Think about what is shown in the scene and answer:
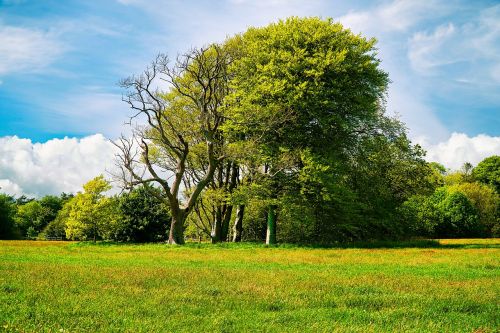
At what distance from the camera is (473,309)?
10.4 metres

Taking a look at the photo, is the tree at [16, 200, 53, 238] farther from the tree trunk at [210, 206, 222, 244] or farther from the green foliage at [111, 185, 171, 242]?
the tree trunk at [210, 206, 222, 244]

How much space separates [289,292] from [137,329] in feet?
15.6

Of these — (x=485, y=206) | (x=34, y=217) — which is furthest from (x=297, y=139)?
(x=34, y=217)

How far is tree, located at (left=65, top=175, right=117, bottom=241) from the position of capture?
5588 centimetres

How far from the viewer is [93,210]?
55.7m

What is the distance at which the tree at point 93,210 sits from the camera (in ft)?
183

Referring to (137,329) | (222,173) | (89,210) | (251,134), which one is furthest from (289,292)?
(89,210)

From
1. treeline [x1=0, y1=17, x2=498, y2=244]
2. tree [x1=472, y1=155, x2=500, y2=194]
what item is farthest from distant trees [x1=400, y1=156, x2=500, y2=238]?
treeline [x1=0, y1=17, x2=498, y2=244]

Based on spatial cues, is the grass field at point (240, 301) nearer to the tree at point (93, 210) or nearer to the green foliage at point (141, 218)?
the tree at point (93, 210)

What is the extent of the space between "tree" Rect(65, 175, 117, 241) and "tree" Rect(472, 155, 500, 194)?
76.1 meters

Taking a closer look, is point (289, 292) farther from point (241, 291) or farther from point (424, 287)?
point (424, 287)

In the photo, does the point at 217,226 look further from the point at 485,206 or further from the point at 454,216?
the point at 485,206

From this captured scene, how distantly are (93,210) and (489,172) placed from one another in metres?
80.2

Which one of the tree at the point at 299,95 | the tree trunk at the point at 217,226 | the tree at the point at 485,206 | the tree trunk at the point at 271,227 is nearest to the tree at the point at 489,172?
the tree at the point at 485,206
